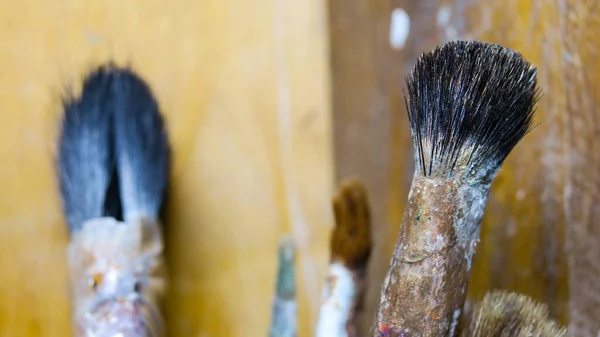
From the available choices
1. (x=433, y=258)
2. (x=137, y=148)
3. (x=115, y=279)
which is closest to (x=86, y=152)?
(x=137, y=148)

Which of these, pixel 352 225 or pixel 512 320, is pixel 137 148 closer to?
pixel 352 225

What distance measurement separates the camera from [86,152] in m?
0.65

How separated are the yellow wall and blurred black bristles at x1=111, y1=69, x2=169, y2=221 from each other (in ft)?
0.20

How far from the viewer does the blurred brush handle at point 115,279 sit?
0.59m

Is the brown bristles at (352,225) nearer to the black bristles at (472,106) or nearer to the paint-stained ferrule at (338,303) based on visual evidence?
the paint-stained ferrule at (338,303)

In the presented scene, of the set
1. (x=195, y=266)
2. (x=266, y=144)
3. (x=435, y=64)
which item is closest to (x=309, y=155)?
(x=266, y=144)

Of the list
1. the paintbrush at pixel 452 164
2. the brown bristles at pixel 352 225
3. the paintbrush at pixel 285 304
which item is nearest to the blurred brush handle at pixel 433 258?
the paintbrush at pixel 452 164

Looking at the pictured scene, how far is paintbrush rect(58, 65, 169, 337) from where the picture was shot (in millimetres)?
601

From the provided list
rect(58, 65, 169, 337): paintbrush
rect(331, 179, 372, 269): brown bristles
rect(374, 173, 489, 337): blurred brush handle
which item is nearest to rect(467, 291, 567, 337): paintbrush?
rect(374, 173, 489, 337): blurred brush handle

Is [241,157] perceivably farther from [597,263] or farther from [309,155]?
[597,263]

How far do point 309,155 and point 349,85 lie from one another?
12 cm

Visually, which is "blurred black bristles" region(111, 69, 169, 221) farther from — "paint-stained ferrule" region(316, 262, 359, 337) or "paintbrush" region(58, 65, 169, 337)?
"paint-stained ferrule" region(316, 262, 359, 337)

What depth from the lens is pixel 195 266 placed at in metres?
0.75

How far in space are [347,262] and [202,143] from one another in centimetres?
29
